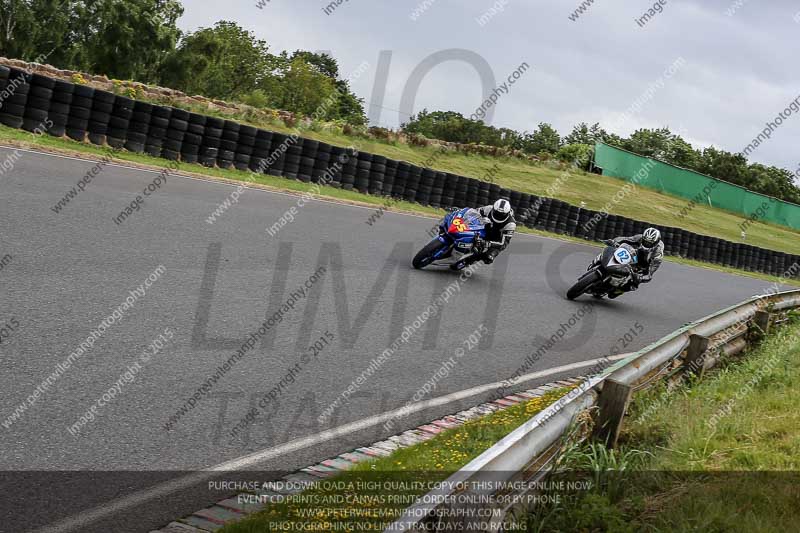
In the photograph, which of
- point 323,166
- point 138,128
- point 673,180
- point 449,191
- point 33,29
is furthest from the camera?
point 33,29

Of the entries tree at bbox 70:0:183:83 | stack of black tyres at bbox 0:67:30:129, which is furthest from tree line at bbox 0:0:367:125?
stack of black tyres at bbox 0:67:30:129

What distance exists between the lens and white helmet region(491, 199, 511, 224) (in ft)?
41.9

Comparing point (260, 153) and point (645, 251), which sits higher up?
point (260, 153)

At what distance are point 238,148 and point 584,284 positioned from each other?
9.11 m

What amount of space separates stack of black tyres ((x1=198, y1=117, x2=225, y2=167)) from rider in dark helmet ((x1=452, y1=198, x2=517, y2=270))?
25.5 feet

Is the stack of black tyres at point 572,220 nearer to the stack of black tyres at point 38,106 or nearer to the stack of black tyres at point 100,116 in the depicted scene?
the stack of black tyres at point 100,116

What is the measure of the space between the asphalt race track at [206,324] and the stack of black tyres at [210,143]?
8.47ft

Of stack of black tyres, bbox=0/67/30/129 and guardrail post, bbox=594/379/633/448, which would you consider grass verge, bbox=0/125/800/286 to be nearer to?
stack of black tyres, bbox=0/67/30/129

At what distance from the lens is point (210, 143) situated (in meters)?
18.8

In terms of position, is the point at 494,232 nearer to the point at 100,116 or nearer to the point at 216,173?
the point at 216,173

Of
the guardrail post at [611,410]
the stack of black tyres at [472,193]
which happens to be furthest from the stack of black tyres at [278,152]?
the guardrail post at [611,410]

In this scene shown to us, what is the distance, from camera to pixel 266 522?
4.49 m

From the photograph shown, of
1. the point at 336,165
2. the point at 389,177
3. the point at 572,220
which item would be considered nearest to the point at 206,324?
the point at 336,165

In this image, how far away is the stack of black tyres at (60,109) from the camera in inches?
642
